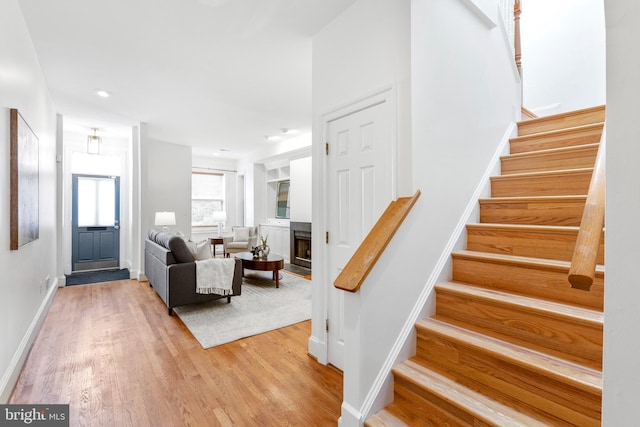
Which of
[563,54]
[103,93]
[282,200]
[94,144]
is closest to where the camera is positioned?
[563,54]

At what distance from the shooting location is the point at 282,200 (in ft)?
25.0

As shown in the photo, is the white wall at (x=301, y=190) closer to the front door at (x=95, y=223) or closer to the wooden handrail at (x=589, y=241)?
the front door at (x=95, y=223)

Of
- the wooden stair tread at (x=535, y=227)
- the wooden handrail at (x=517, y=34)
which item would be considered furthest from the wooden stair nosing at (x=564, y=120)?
the wooden stair tread at (x=535, y=227)

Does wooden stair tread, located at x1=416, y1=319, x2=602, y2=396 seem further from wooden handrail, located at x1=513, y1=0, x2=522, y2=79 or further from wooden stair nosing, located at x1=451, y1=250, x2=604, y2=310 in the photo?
wooden handrail, located at x1=513, y1=0, x2=522, y2=79

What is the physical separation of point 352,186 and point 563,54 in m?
3.48

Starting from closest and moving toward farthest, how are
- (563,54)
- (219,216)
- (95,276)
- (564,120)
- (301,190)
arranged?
1. (564,120)
2. (563,54)
3. (95,276)
4. (301,190)
5. (219,216)

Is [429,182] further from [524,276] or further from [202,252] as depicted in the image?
[202,252]

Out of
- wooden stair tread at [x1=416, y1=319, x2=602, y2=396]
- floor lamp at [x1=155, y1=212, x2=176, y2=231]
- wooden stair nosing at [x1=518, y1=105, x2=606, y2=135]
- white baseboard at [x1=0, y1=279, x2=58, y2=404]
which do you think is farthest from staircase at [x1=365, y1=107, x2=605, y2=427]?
floor lamp at [x1=155, y1=212, x2=176, y2=231]

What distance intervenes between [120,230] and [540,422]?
705 centimetres

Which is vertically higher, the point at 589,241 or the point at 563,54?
the point at 563,54

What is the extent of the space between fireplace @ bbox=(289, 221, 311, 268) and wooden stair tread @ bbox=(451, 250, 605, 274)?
4381mm

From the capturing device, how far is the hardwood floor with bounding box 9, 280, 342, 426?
1.81 meters

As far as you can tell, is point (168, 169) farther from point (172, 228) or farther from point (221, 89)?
point (221, 89)

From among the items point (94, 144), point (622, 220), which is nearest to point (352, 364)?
point (622, 220)
